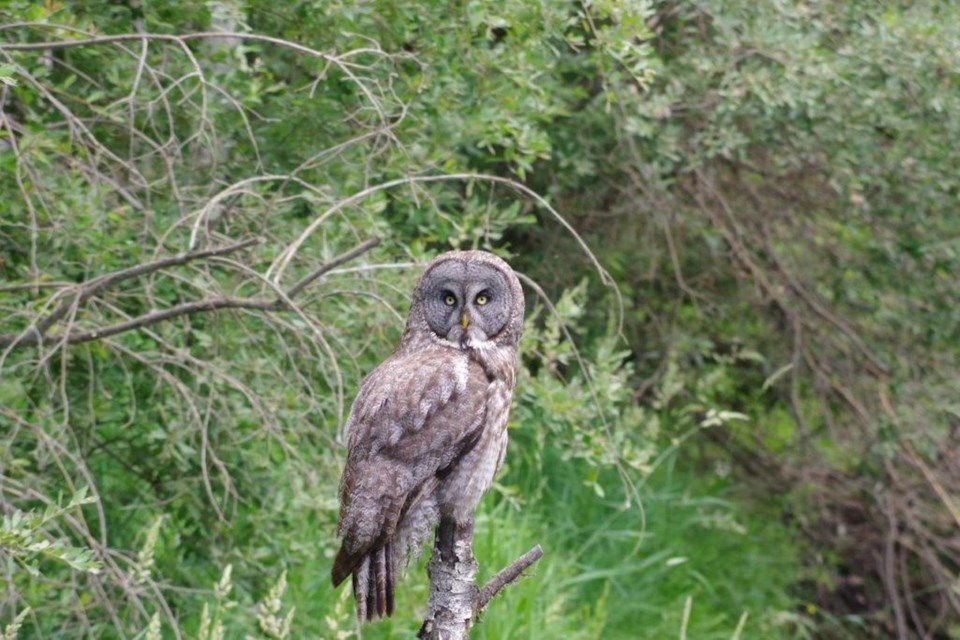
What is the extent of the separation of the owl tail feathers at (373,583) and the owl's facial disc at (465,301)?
502mm

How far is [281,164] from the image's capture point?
163 inches

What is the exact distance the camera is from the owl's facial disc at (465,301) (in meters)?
3.22

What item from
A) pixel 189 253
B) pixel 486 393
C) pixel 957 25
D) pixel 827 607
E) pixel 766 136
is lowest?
pixel 827 607

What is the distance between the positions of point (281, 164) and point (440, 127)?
45cm

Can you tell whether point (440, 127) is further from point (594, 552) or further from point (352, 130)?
point (594, 552)

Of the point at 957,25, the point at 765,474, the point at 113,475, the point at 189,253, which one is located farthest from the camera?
the point at 765,474

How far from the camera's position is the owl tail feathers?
9.90ft

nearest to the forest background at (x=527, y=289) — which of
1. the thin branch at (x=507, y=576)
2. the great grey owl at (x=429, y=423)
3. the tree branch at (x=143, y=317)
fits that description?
the tree branch at (x=143, y=317)

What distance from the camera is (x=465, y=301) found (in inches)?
126

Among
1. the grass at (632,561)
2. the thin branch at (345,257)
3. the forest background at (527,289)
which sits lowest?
the grass at (632,561)

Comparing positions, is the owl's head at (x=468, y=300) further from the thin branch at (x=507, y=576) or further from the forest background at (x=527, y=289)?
the thin branch at (x=507, y=576)

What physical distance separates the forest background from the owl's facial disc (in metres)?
0.22

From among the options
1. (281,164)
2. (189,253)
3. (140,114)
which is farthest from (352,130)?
(189,253)

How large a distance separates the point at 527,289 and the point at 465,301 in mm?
2766
